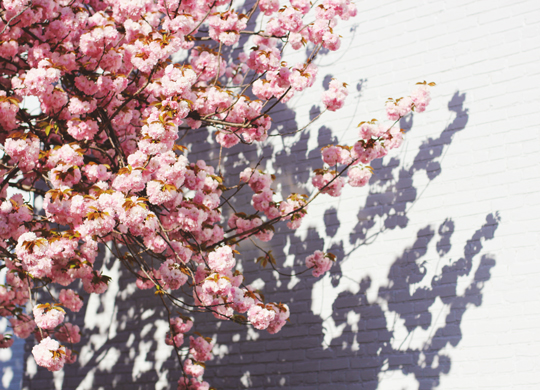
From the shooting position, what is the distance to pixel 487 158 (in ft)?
8.55

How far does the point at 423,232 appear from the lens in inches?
106

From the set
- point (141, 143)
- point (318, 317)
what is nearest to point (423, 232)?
point (318, 317)

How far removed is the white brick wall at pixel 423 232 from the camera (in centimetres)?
247

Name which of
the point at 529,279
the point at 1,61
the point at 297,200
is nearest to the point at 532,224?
the point at 529,279

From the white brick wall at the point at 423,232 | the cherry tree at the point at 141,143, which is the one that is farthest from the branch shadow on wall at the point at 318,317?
the cherry tree at the point at 141,143

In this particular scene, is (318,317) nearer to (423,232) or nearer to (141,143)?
(423,232)

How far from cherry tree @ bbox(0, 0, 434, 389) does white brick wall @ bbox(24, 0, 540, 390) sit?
26cm

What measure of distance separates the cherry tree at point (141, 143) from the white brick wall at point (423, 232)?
0.26m

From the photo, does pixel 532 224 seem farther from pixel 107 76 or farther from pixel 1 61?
pixel 1 61

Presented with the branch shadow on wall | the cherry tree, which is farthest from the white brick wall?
the cherry tree

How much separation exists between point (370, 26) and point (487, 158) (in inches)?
43.4

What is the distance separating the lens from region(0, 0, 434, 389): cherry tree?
207 cm

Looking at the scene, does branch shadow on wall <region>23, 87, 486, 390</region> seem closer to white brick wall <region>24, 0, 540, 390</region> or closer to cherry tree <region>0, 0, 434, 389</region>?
white brick wall <region>24, 0, 540, 390</region>

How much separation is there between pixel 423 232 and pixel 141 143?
1.58m
